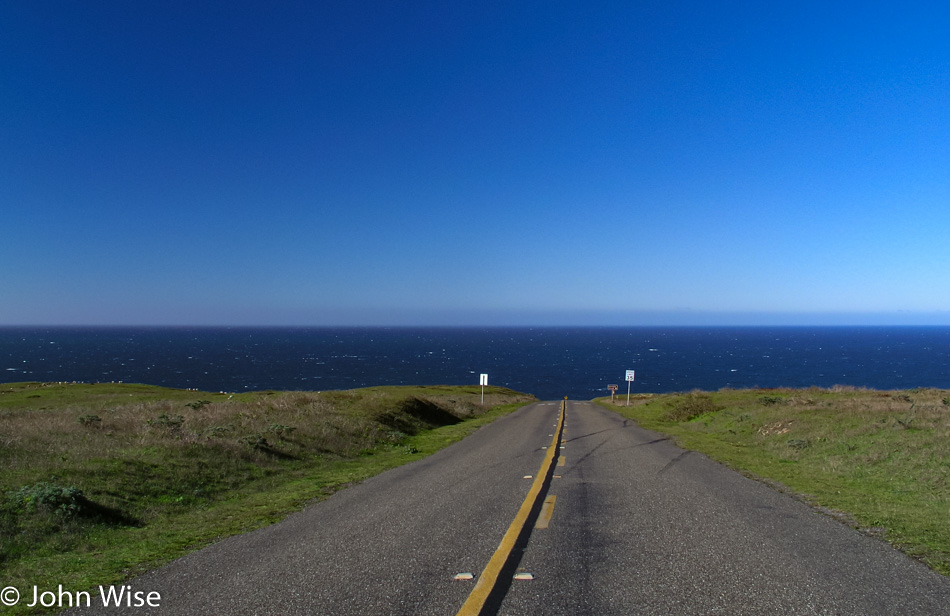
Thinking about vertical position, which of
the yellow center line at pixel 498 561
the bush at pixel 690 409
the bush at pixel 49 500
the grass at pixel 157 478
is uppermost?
the yellow center line at pixel 498 561

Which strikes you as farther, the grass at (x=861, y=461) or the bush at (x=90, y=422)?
the bush at (x=90, y=422)

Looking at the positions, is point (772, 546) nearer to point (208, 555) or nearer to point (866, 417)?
point (208, 555)

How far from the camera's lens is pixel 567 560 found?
5.93m

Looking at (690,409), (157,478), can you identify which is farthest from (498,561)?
(690,409)

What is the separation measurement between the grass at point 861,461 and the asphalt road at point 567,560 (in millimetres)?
728

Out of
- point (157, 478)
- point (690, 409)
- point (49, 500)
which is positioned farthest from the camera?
point (690, 409)

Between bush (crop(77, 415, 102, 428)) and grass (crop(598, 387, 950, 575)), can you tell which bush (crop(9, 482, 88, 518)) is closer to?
bush (crop(77, 415, 102, 428))

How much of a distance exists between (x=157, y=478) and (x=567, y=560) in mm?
9648

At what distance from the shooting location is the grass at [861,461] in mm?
7738

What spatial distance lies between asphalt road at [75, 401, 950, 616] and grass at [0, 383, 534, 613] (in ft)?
3.82

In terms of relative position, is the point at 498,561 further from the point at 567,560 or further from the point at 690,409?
the point at 690,409

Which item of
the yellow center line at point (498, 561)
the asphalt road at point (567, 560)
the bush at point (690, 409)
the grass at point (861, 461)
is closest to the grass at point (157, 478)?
the asphalt road at point (567, 560)

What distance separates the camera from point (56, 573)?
6203 millimetres

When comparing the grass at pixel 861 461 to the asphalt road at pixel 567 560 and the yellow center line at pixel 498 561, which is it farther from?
the yellow center line at pixel 498 561
